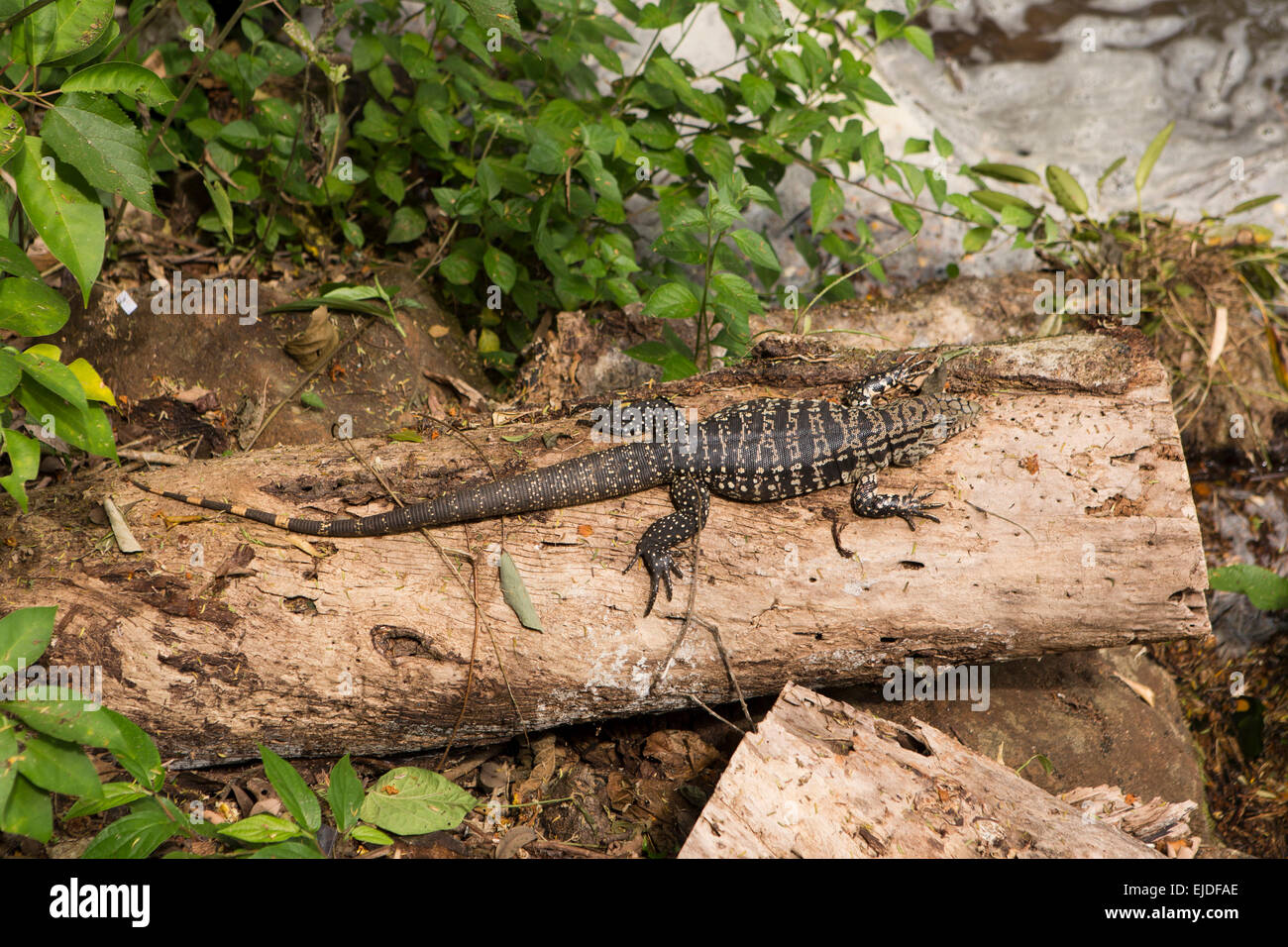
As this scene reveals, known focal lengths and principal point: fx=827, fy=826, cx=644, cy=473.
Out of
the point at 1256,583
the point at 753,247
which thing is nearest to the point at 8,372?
the point at 753,247

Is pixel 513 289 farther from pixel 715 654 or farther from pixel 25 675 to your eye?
pixel 25 675

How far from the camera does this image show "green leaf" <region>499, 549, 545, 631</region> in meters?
5.04

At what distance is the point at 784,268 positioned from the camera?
30.4ft

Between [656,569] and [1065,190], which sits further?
[1065,190]

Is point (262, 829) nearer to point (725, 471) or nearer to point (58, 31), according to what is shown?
point (725, 471)

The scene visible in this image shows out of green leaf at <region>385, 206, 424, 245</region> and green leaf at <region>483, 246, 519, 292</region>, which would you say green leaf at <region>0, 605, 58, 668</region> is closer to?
green leaf at <region>483, 246, 519, 292</region>

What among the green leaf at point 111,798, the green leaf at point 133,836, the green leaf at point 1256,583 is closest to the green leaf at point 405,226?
the green leaf at point 111,798

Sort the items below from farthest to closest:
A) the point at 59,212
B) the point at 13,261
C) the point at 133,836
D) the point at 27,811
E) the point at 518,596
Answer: the point at 518,596, the point at 13,261, the point at 59,212, the point at 133,836, the point at 27,811

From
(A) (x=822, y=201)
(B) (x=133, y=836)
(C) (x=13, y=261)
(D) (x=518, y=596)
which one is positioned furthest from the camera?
(A) (x=822, y=201)

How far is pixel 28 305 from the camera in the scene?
402 centimetres

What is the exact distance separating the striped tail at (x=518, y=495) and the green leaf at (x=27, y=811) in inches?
78.5

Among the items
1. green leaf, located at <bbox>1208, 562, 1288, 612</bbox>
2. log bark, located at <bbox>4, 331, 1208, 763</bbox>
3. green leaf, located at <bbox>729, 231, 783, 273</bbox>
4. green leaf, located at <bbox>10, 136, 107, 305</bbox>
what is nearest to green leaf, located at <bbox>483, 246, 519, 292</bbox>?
log bark, located at <bbox>4, 331, 1208, 763</bbox>

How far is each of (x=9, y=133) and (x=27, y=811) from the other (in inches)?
116
